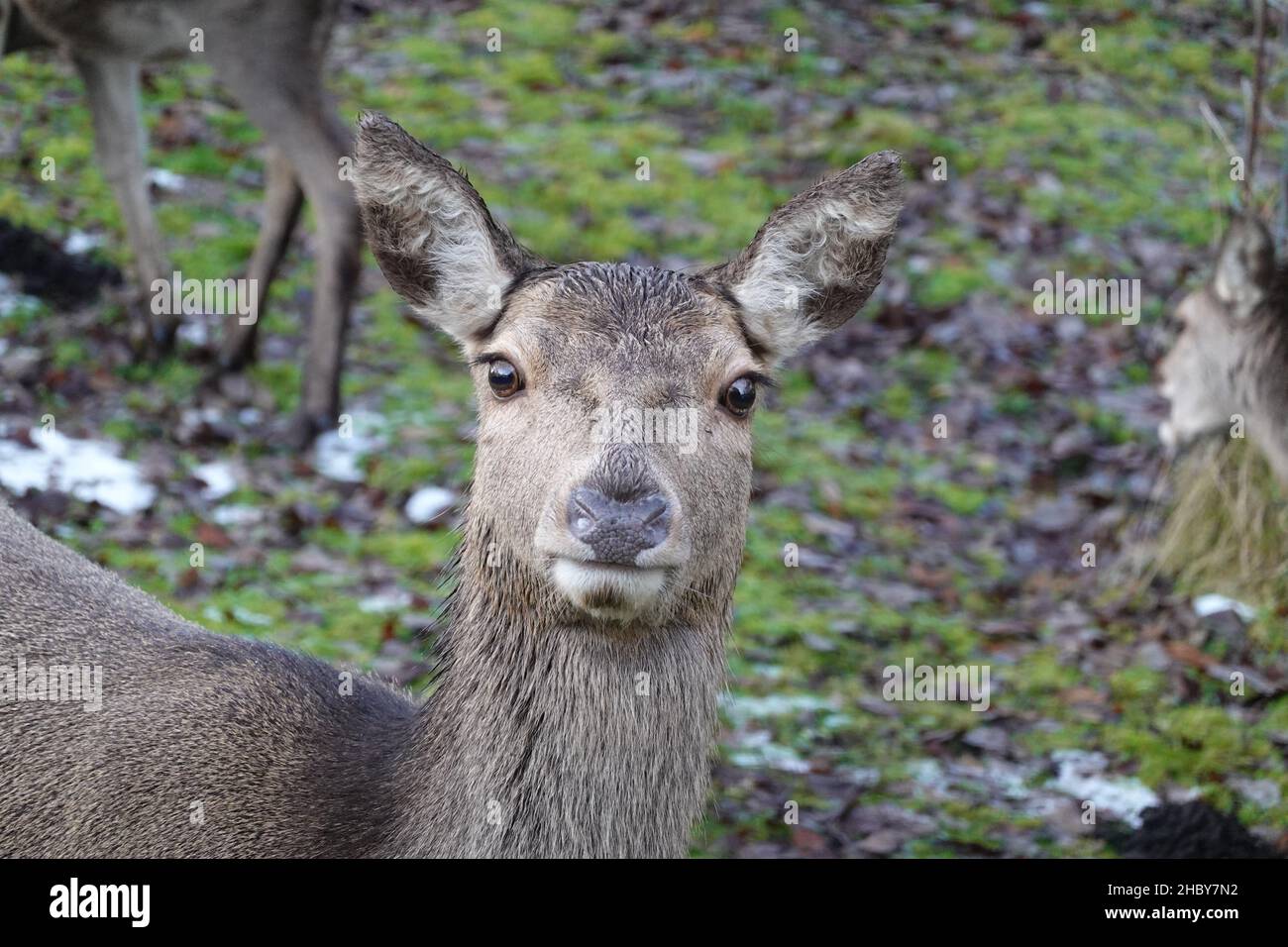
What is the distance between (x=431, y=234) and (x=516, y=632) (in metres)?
1.05

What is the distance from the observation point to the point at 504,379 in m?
4.07

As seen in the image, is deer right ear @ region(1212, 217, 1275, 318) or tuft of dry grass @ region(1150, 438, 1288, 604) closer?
deer right ear @ region(1212, 217, 1275, 318)

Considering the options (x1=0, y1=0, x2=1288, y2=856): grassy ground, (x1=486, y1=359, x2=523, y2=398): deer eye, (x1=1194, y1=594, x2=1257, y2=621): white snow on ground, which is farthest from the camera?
(x1=1194, y1=594, x2=1257, y2=621): white snow on ground

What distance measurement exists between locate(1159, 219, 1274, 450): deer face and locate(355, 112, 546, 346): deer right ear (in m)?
4.83

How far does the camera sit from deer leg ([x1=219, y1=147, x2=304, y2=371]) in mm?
8914

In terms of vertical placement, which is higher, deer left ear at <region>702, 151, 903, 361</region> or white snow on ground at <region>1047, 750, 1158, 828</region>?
deer left ear at <region>702, 151, 903, 361</region>
